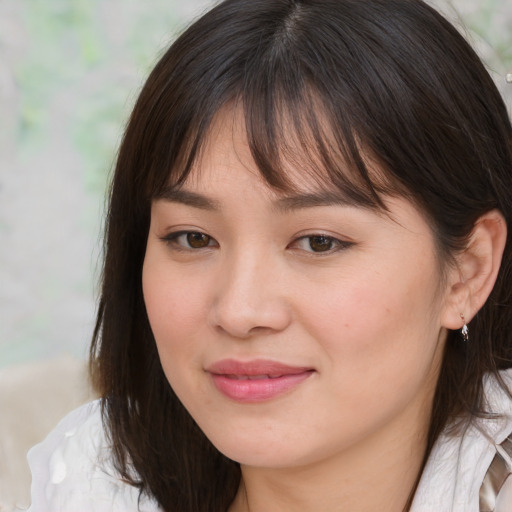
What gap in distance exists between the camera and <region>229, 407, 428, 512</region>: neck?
5.88 ft

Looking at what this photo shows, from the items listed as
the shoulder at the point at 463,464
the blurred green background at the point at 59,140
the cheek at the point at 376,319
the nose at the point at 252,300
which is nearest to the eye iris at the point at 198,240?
the nose at the point at 252,300

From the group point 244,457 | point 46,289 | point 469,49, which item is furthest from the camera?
point 46,289

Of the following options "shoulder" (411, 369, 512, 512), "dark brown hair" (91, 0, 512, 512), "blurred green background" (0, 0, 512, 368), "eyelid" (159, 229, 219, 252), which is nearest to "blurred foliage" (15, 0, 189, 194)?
"blurred green background" (0, 0, 512, 368)

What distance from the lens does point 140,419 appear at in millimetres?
2174

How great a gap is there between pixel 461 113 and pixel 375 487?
2.28 feet

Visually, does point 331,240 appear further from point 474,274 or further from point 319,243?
point 474,274

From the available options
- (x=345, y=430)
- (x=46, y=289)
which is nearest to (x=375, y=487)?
(x=345, y=430)

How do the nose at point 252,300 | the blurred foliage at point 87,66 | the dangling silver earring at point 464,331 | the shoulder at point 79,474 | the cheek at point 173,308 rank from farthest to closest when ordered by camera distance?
the blurred foliage at point 87,66, the shoulder at point 79,474, the dangling silver earring at point 464,331, the cheek at point 173,308, the nose at point 252,300

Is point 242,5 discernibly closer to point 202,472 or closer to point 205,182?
point 205,182

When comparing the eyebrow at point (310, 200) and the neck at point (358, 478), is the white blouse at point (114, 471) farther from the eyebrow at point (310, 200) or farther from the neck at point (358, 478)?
the eyebrow at point (310, 200)

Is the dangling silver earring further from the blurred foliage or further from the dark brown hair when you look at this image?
the blurred foliage

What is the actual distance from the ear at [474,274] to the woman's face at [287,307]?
0.04m

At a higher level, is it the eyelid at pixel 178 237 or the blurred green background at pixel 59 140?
the blurred green background at pixel 59 140

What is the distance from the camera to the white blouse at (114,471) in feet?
5.95
